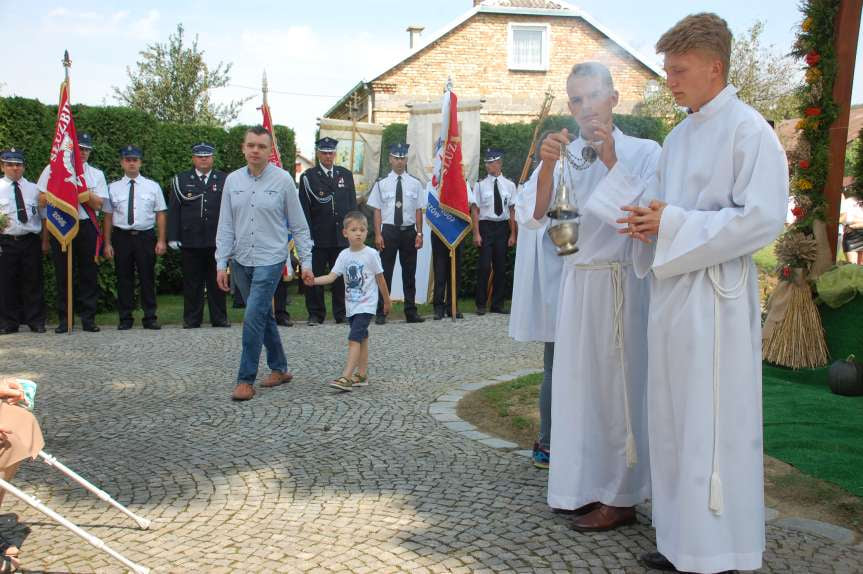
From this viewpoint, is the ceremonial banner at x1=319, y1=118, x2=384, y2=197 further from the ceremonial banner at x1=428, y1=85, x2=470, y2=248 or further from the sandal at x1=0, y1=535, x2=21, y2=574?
the sandal at x1=0, y1=535, x2=21, y2=574

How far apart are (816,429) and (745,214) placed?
3.25 meters

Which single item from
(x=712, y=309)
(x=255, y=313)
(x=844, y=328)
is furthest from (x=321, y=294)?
(x=712, y=309)

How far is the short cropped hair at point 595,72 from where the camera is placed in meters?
3.98

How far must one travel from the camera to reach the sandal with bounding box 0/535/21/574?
138 inches

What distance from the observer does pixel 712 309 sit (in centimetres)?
334

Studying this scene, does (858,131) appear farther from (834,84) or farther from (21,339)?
(21,339)

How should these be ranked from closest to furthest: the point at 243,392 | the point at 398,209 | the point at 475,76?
1. the point at 243,392
2. the point at 398,209
3. the point at 475,76

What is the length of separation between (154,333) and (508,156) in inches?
289

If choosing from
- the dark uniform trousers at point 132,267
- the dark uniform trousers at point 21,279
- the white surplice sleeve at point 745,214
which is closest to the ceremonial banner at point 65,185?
the dark uniform trousers at point 21,279

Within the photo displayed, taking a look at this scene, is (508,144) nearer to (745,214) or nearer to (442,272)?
(442,272)

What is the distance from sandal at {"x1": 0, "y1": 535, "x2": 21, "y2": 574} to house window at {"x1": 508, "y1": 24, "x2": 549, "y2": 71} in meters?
27.8

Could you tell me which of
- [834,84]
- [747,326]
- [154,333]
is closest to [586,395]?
[747,326]

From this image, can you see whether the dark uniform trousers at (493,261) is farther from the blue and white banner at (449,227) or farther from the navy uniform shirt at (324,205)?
the navy uniform shirt at (324,205)

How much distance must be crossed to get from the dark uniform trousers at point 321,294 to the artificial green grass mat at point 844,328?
21.2 ft
